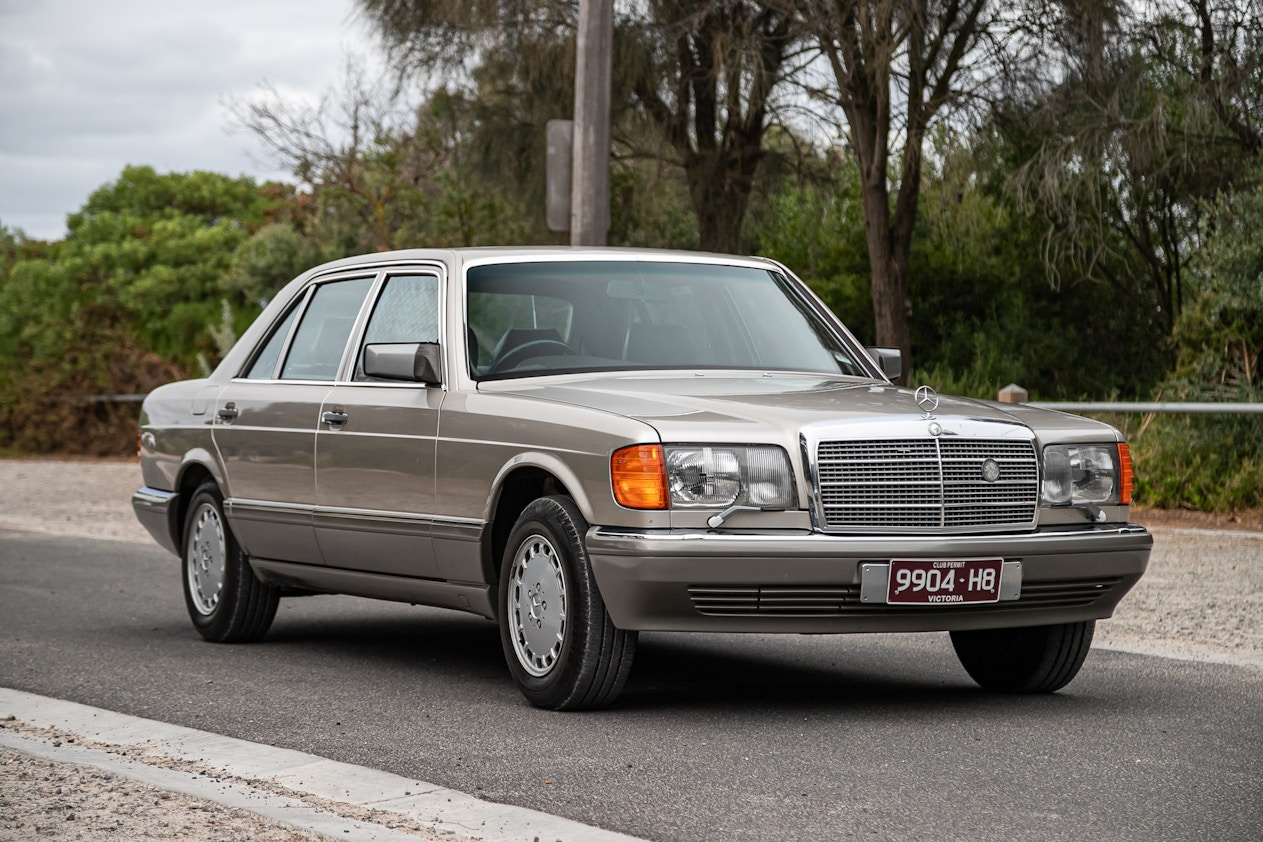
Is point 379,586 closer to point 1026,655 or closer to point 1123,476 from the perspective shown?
point 1026,655

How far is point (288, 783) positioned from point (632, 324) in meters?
2.80

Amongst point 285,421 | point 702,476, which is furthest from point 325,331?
point 702,476

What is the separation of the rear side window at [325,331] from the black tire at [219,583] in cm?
84

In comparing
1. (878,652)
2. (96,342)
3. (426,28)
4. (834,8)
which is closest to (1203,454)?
(834,8)

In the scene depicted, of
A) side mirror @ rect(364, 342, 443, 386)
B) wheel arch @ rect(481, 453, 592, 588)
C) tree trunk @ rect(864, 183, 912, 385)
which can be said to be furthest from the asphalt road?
tree trunk @ rect(864, 183, 912, 385)

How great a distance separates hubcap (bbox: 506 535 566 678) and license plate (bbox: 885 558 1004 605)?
1.18 metres

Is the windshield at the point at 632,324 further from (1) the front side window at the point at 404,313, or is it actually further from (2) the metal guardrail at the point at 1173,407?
(2) the metal guardrail at the point at 1173,407

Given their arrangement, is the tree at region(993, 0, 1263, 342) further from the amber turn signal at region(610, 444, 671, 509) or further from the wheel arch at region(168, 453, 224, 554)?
the amber turn signal at region(610, 444, 671, 509)

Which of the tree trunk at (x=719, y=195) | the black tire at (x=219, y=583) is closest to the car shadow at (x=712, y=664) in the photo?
the black tire at (x=219, y=583)

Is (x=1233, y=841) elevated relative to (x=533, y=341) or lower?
lower

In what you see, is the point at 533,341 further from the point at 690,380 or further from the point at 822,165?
the point at 822,165

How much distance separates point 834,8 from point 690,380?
10.6m

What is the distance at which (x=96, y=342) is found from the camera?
27.8 meters

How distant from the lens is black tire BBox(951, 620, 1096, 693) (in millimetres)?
6746
